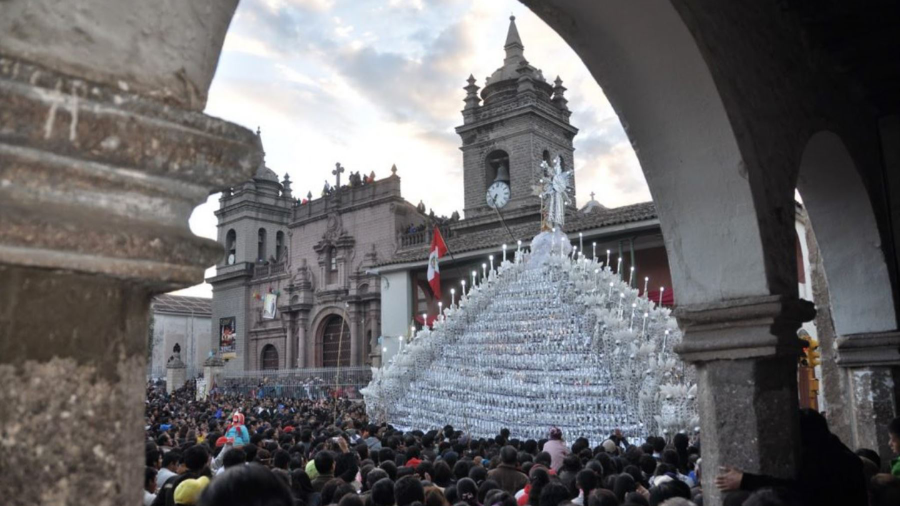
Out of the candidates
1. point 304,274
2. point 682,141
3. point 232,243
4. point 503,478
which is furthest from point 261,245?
point 682,141

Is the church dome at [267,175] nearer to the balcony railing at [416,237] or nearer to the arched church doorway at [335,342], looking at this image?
the arched church doorway at [335,342]

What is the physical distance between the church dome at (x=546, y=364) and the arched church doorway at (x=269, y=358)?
21766mm

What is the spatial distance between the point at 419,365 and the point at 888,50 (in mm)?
8096

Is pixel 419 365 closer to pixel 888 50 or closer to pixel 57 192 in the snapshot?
pixel 888 50

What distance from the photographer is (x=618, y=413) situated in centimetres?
841

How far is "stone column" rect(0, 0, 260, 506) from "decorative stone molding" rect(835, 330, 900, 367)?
5726 millimetres

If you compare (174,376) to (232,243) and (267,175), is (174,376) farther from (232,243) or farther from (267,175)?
(267,175)

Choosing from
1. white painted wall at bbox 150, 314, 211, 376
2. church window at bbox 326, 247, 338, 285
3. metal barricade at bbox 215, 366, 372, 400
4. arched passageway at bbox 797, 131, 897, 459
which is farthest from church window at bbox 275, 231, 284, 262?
arched passageway at bbox 797, 131, 897, 459

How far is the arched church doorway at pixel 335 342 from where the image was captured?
94.5 feet

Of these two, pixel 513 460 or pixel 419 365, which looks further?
pixel 419 365

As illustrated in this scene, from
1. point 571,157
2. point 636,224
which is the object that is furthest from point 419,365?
point 571,157

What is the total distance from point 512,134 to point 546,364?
16281 mm

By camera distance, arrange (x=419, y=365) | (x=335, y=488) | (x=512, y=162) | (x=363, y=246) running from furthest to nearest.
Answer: (x=363, y=246)
(x=512, y=162)
(x=419, y=365)
(x=335, y=488)

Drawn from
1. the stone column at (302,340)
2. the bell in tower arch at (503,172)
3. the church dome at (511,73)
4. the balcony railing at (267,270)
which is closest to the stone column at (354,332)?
the stone column at (302,340)
